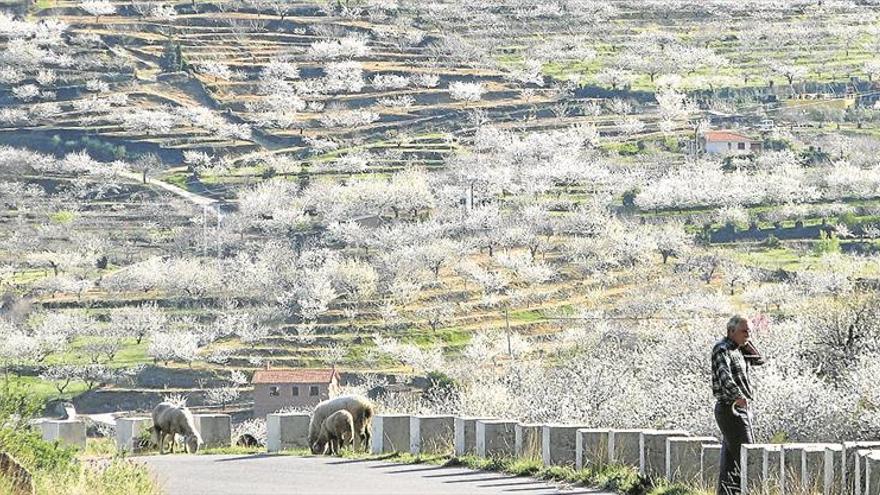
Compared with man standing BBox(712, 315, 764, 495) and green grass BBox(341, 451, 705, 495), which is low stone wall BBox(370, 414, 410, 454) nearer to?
green grass BBox(341, 451, 705, 495)

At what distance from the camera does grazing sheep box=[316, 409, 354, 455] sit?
1066 inches

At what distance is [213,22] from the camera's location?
165625mm

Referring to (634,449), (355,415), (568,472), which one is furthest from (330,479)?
(355,415)

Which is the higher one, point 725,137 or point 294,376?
point 725,137

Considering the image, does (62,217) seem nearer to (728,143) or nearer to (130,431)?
(728,143)

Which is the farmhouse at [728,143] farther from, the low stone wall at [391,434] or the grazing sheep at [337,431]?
the low stone wall at [391,434]

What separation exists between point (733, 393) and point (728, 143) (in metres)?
122

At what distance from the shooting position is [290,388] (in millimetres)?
79000

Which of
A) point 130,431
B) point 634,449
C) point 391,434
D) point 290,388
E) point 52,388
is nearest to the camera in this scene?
point 634,449

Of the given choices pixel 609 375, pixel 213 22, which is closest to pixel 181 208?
pixel 213 22

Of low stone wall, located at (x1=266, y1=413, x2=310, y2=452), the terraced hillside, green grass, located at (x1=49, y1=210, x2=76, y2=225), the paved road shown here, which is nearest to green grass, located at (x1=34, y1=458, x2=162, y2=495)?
the paved road

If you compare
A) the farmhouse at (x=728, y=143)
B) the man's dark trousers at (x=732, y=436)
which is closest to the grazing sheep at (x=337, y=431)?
the man's dark trousers at (x=732, y=436)

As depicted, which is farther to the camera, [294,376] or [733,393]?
[294,376]

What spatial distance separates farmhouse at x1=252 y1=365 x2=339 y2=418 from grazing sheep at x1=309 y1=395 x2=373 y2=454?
4836 cm
